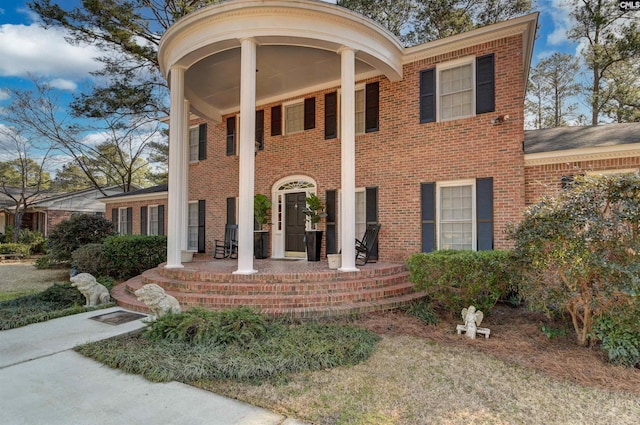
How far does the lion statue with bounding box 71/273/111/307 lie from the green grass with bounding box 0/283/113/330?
22 cm

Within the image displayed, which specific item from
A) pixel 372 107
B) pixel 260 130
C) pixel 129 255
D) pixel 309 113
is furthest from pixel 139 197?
pixel 372 107

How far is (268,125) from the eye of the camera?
1069cm

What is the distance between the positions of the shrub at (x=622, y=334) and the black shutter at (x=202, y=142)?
1136 cm

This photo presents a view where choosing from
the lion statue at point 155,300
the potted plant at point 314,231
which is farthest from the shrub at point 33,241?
the lion statue at point 155,300

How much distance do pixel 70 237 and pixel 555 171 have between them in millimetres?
13210

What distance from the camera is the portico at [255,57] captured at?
6.41m

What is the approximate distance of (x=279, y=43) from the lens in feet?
22.4

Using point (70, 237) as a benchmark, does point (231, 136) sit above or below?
above

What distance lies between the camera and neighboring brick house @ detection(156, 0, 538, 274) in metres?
6.59

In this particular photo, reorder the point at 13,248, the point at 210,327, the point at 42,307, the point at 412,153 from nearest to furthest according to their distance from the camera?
the point at 210,327
the point at 42,307
the point at 412,153
the point at 13,248

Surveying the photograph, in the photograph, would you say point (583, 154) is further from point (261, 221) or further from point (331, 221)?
point (261, 221)

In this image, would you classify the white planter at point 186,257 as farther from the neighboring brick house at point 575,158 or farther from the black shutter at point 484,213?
the neighboring brick house at point 575,158

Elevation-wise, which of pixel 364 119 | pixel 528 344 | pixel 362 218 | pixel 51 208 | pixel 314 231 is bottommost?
pixel 528 344

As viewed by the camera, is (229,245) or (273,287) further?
(229,245)
